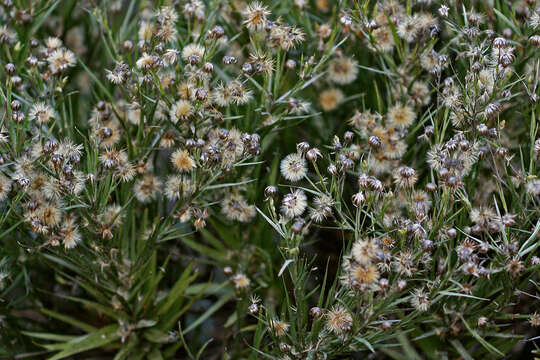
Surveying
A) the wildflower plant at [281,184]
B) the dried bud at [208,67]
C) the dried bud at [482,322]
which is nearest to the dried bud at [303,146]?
the wildflower plant at [281,184]

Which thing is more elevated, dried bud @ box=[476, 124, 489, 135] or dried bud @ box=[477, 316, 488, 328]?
dried bud @ box=[476, 124, 489, 135]

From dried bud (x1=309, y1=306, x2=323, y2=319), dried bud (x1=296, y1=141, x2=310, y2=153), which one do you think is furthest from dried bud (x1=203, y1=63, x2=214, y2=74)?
dried bud (x1=309, y1=306, x2=323, y2=319)

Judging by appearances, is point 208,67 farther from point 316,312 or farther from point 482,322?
point 482,322

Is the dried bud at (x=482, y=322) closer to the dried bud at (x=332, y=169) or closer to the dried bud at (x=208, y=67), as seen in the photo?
the dried bud at (x=332, y=169)

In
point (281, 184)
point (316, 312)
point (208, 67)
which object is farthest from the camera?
point (281, 184)

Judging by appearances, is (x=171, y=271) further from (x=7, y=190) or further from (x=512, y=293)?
(x=512, y=293)

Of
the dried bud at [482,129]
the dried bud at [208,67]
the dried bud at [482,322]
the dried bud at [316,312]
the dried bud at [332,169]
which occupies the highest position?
the dried bud at [208,67]

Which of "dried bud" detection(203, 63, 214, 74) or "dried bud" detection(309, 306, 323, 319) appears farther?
"dried bud" detection(203, 63, 214, 74)

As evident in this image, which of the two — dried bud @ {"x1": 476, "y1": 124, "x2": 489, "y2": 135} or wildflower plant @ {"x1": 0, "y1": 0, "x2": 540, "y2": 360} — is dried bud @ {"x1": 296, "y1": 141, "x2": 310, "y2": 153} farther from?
dried bud @ {"x1": 476, "y1": 124, "x2": 489, "y2": 135}

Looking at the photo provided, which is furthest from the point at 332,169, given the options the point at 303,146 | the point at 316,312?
the point at 316,312
